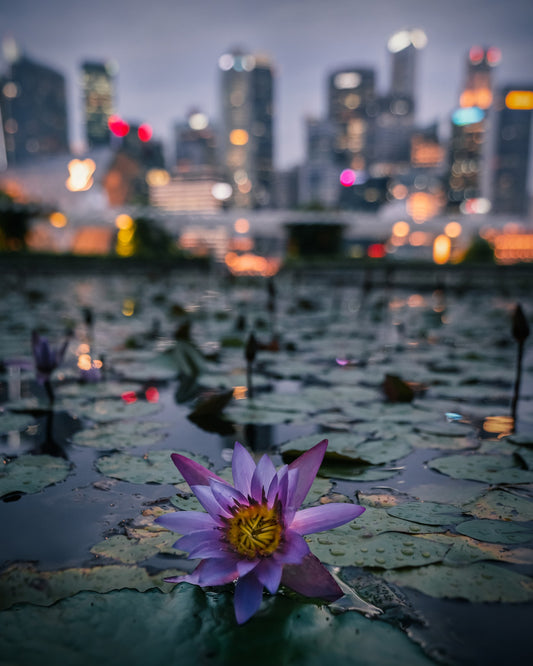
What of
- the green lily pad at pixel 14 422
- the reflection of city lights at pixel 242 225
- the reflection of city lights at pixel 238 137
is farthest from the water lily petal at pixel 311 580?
the reflection of city lights at pixel 238 137

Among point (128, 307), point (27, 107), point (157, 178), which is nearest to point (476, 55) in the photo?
point (157, 178)

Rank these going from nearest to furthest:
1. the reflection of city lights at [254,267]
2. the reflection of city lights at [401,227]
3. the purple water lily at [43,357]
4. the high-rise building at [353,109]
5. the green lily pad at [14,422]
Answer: the green lily pad at [14,422]
the purple water lily at [43,357]
the reflection of city lights at [254,267]
the reflection of city lights at [401,227]
the high-rise building at [353,109]

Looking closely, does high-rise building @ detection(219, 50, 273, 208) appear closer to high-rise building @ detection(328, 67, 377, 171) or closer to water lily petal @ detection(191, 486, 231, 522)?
high-rise building @ detection(328, 67, 377, 171)

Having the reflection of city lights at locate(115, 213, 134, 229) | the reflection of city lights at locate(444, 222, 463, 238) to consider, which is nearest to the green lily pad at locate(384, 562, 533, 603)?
the reflection of city lights at locate(115, 213, 134, 229)

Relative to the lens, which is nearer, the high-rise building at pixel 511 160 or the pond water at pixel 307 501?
the pond water at pixel 307 501

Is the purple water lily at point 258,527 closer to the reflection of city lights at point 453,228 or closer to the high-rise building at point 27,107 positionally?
the reflection of city lights at point 453,228
